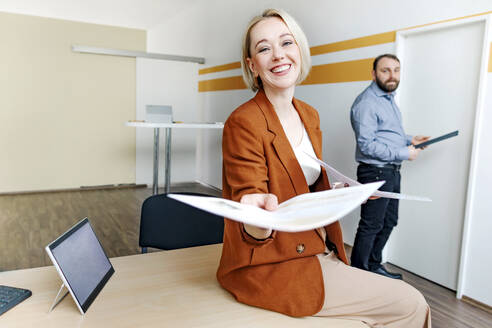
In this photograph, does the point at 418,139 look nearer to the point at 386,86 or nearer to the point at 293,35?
the point at 386,86

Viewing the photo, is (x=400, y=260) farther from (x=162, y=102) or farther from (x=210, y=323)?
(x=162, y=102)

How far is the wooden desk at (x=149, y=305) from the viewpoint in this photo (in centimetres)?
102

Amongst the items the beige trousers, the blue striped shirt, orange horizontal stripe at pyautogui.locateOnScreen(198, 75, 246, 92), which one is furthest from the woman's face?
orange horizontal stripe at pyautogui.locateOnScreen(198, 75, 246, 92)

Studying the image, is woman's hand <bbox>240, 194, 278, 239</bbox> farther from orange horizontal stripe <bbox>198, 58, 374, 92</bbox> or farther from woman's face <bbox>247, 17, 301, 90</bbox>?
orange horizontal stripe <bbox>198, 58, 374, 92</bbox>

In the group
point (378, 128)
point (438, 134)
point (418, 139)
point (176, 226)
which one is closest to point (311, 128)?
point (176, 226)

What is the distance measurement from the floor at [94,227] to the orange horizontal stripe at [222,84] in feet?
5.70

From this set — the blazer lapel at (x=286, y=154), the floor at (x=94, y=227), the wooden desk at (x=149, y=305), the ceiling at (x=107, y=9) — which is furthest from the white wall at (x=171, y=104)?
the blazer lapel at (x=286, y=154)

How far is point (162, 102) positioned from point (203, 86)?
2.61ft

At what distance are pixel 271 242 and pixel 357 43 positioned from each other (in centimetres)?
319

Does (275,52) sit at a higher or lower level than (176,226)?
higher

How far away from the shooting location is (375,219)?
3057 millimetres

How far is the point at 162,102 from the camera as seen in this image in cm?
705

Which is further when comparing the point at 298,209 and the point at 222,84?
the point at 222,84

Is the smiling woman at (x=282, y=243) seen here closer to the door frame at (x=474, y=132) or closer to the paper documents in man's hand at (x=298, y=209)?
the paper documents in man's hand at (x=298, y=209)
